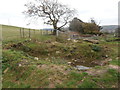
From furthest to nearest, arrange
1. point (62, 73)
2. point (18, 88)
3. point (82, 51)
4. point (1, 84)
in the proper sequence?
point (82, 51) < point (62, 73) < point (1, 84) < point (18, 88)

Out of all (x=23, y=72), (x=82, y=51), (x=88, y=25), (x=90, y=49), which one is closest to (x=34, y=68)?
(x=23, y=72)

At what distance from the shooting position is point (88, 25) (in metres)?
19.5

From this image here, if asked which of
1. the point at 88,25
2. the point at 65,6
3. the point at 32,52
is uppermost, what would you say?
the point at 65,6

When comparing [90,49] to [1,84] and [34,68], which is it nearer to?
[34,68]

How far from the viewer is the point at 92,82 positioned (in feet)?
9.86

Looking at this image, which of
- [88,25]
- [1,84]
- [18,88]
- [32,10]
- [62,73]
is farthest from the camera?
[88,25]

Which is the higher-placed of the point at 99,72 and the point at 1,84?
the point at 99,72

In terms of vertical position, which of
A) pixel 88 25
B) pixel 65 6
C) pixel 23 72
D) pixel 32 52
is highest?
pixel 65 6

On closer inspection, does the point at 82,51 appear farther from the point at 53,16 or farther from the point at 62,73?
the point at 53,16

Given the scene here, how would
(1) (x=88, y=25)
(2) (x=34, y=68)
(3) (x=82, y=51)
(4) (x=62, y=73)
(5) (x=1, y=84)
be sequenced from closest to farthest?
(5) (x=1, y=84), (4) (x=62, y=73), (2) (x=34, y=68), (3) (x=82, y=51), (1) (x=88, y=25)

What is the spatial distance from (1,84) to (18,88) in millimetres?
711

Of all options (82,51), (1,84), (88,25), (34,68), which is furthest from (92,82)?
(88,25)

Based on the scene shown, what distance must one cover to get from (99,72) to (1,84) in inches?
132

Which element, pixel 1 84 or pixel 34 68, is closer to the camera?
pixel 1 84
